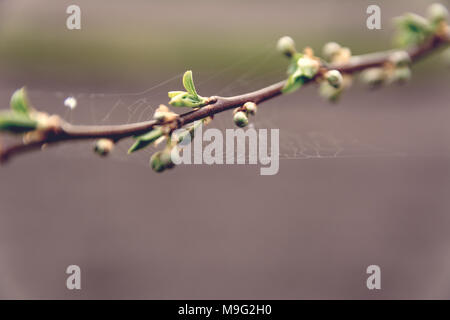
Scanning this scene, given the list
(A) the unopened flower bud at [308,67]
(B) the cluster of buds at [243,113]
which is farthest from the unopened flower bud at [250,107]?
(A) the unopened flower bud at [308,67]

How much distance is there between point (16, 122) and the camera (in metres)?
0.54

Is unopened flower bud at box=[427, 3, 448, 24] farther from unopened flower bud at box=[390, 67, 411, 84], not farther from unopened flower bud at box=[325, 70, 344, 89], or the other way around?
unopened flower bud at box=[325, 70, 344, 89]

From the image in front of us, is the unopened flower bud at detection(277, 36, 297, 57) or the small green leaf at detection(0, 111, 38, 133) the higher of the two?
the unopened flower bud at detection(277, 36, 297, 57)

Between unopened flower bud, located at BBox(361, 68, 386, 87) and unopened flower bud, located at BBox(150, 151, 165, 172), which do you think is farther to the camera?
unopened flower bud, located at BBox(361, 68, 386, 87)

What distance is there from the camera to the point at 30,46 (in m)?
3.01

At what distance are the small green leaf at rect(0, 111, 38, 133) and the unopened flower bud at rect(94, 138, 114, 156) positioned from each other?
97mm

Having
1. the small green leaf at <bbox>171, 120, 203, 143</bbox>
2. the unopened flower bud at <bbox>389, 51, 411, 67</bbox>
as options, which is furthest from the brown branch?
the unopened flower bud at <bbox>389, 51, 411, 67</bbox>

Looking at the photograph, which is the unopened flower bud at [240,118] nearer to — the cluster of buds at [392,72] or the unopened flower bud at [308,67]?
the unopened flower bud at [308,67]

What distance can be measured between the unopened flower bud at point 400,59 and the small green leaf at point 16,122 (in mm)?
823

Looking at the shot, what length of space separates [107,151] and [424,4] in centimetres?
288

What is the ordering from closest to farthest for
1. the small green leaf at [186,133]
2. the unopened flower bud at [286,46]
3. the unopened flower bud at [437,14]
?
the small green leaf at [186,133] < the unopened flower bud at [286,46] < the unopened flower bud at [437,14]

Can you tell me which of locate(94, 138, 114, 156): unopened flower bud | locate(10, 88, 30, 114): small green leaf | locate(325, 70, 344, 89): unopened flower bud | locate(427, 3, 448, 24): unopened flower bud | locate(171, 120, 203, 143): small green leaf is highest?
locate(427, 3, 448, 24): unopened flower bud

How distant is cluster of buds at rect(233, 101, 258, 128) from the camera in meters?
0.67

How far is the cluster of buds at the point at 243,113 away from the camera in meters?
0.67
